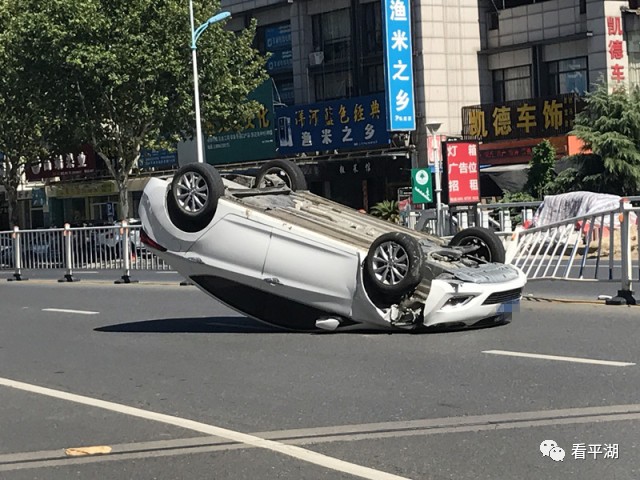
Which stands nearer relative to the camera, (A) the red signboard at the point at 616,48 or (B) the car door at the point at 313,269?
(B) the car door at the point at 313,269

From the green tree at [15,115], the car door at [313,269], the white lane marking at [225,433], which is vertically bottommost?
the white lane marking at [225,433]

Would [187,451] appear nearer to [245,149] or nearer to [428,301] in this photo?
[428,301]

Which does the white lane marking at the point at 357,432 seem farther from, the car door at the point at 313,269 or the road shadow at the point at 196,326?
the road shadow at the point at 196,326

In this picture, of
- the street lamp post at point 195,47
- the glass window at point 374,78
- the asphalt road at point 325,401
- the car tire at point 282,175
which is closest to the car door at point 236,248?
the asphalt road at point 325,401

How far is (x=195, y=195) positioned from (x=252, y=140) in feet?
112

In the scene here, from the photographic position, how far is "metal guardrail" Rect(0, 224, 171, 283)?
71.4 ft

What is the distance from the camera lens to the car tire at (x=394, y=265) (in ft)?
33.6

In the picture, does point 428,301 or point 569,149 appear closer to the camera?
point 428,301

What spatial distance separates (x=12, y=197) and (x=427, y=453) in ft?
138

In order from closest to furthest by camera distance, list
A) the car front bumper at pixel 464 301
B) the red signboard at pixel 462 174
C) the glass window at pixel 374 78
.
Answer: the car front bumper at pixel 464 301
the red signboard at pixel 462 174
the glass window at pixel 374 78

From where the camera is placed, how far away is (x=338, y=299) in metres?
10.8

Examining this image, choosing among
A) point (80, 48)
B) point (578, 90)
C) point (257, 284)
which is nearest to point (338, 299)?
point (257, 284)

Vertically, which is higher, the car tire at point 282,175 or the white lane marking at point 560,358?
the car tire at point 282,175

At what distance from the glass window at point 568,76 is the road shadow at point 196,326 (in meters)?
25.1
